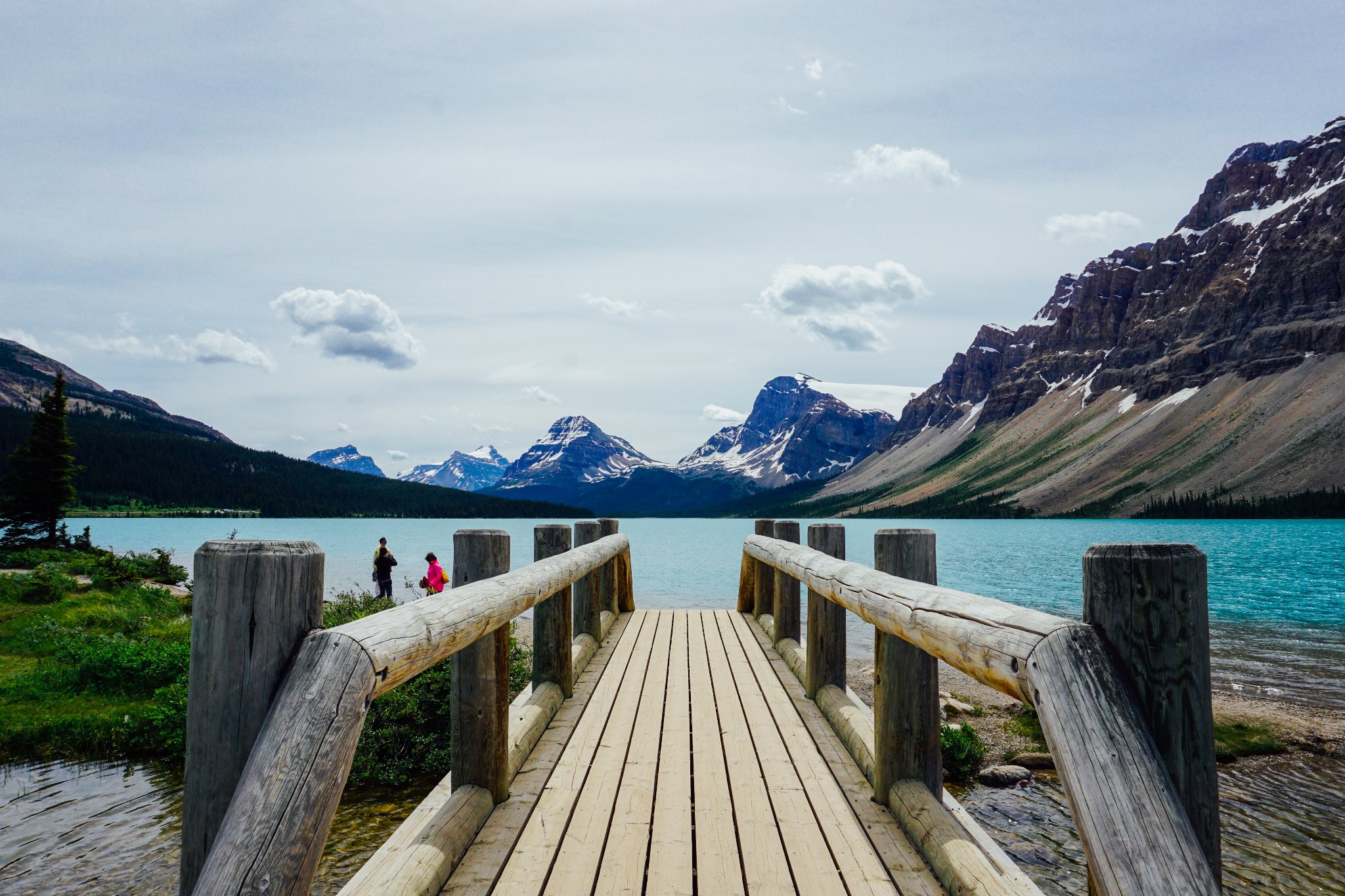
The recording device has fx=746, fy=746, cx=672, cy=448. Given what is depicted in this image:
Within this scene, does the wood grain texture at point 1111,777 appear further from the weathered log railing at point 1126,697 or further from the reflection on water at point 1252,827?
the reflection on water at point 1252,827

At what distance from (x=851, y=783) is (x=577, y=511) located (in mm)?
182180

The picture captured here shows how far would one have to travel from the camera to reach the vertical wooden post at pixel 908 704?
3.49 m

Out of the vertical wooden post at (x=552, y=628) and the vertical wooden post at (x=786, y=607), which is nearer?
the vertical wooden post at (x=552, y=628)

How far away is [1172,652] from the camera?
168 cm

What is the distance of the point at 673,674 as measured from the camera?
6.79m

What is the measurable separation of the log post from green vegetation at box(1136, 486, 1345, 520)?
113327mm

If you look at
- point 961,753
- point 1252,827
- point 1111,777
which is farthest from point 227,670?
point 1252,827

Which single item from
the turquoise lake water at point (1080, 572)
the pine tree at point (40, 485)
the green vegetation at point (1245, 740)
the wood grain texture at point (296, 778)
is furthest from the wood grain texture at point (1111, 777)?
the pine tree at point (40, 485)

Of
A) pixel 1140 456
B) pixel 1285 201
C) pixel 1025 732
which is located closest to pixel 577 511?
pixel 1140 456

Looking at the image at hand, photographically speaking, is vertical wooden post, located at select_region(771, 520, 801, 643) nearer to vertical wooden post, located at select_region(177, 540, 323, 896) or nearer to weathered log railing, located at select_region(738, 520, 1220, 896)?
weathered log railing, located at select_region(738, 520, 1220, 896)

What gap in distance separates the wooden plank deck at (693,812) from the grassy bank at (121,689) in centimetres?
274

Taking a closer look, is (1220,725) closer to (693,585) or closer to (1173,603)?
(1173,603)

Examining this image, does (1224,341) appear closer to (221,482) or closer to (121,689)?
(121,689)

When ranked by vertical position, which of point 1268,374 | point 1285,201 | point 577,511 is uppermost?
point 1285,201
